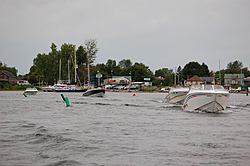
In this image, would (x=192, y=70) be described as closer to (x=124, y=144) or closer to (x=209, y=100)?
(x=209, y=100)

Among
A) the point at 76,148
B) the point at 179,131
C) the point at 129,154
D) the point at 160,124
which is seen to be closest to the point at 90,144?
the point at 76,148

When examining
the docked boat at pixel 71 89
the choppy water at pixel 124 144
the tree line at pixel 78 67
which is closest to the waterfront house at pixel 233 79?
the tree line at pixel 78 67

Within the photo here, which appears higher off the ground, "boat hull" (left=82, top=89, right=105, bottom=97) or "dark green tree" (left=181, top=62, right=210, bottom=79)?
"dark green tree" (left=181, top=62, right=210, bottom=79)

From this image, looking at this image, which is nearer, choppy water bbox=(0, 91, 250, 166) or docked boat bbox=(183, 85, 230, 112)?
choppy water bbox=(0, 91, 250, 166)

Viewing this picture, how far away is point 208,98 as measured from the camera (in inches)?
832

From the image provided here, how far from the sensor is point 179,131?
1403 cm

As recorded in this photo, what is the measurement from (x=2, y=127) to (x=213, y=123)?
12.4m

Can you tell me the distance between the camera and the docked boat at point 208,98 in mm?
20906

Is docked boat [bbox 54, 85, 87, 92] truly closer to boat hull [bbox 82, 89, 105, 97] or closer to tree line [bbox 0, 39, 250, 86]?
tree line [bbox 0, 39, 250, 86]

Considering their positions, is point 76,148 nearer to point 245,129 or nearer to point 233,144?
point 233,144

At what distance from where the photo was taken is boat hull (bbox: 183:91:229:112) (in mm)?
20875

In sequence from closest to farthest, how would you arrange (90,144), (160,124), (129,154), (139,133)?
1. (129,154)
2. (90,144)
3. (139,133)
4. (160,124)

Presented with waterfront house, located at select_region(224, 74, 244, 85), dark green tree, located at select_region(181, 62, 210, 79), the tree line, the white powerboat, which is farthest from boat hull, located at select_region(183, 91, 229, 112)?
dark green tree, located at select_region(181, 62, 210, 79)

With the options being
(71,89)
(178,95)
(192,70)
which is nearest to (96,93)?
(178,95)
